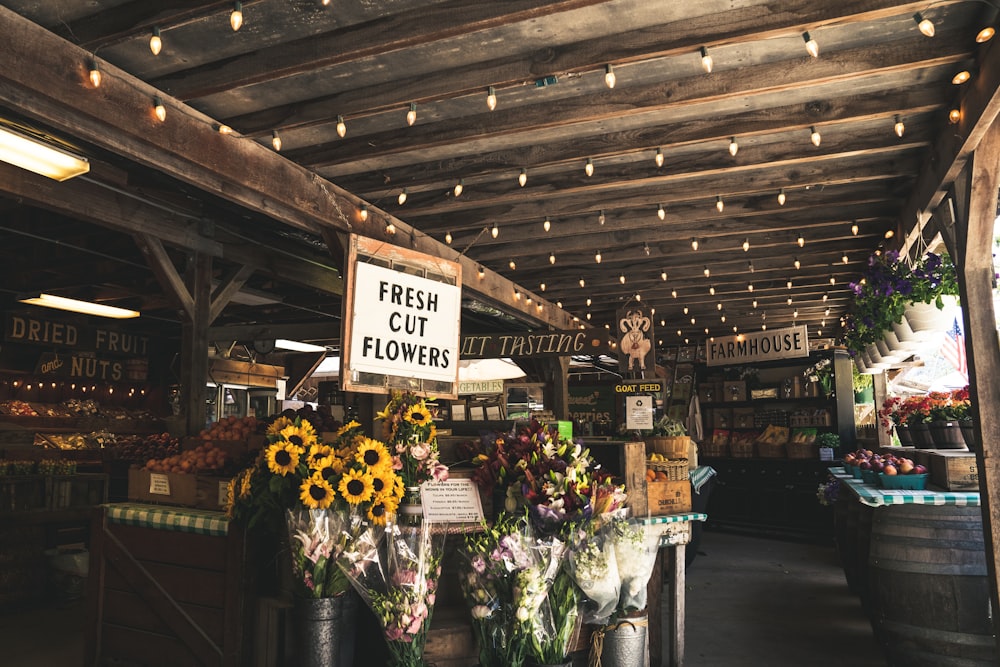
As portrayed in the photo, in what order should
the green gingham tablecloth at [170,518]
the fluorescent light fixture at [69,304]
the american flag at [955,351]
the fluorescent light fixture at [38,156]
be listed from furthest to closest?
the american flag at [955,351] < the fluorescent light fixture at [69,304] < the green gingham tablecloth at [170,518] < the fluorescent light fixture at [38,156]

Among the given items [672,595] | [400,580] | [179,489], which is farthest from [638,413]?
[400,580]

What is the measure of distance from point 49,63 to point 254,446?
8.22 feet

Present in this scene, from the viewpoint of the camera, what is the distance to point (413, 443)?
3.41m

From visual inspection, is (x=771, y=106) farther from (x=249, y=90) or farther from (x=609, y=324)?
(x=609, y=324)

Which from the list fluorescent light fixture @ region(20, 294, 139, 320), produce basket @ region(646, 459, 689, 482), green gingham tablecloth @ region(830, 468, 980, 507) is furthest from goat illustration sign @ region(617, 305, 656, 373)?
fluorescent light fixture @ region(20, 294, 139, 320)

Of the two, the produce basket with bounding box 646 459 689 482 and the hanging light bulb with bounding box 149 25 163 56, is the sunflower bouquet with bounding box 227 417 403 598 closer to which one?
the hanging light bulb with bounding box 149 25 163 56

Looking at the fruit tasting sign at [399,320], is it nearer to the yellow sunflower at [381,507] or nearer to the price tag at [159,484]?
the yellow sunflower at [381,507]

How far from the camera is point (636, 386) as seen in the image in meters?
6.84

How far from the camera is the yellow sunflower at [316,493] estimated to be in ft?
10.2

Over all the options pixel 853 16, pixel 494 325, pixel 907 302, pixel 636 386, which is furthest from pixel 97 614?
pixel 494 325

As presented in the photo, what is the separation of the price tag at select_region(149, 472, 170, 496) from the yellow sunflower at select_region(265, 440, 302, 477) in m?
1.60

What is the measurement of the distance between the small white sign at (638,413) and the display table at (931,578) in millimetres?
2162

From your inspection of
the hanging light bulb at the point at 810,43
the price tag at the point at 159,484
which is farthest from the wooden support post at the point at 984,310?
the price tag at the point at 159,484

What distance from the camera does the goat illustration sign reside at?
778cm
